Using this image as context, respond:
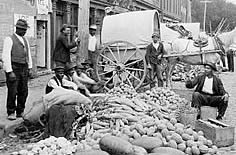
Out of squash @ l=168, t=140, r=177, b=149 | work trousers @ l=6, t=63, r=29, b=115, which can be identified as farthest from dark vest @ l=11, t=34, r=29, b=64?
squash @ l=168, t=140, r=177, b=149

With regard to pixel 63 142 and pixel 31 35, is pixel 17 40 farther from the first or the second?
pixel 31 35

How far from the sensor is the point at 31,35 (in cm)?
1515

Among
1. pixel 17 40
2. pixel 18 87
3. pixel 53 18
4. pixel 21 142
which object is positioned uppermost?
pixel 53 18

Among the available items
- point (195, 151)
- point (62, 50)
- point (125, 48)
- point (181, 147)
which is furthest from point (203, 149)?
point (125, 48)

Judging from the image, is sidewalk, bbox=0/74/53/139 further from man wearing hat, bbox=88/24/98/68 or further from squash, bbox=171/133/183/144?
squash, bbox=171/133/183/144

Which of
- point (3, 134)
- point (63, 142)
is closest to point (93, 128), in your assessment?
point (63, 142)

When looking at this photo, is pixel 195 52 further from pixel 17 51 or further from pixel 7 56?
pixel 7 56

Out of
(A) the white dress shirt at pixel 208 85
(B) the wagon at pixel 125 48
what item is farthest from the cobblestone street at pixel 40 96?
(B) the wagon at pixel 125 48

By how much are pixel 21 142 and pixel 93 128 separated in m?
1.31

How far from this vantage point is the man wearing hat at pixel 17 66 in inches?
314

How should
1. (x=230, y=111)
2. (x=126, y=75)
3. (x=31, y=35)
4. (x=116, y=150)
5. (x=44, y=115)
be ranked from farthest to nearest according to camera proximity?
(x=31, y=35), (x=126, y=75), (x=230, y=111), (x=44, y=115), (x=116, y=150)

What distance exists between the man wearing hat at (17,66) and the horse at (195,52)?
6581 mm

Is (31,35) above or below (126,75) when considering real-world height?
above

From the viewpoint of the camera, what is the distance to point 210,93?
9523 millimetres
